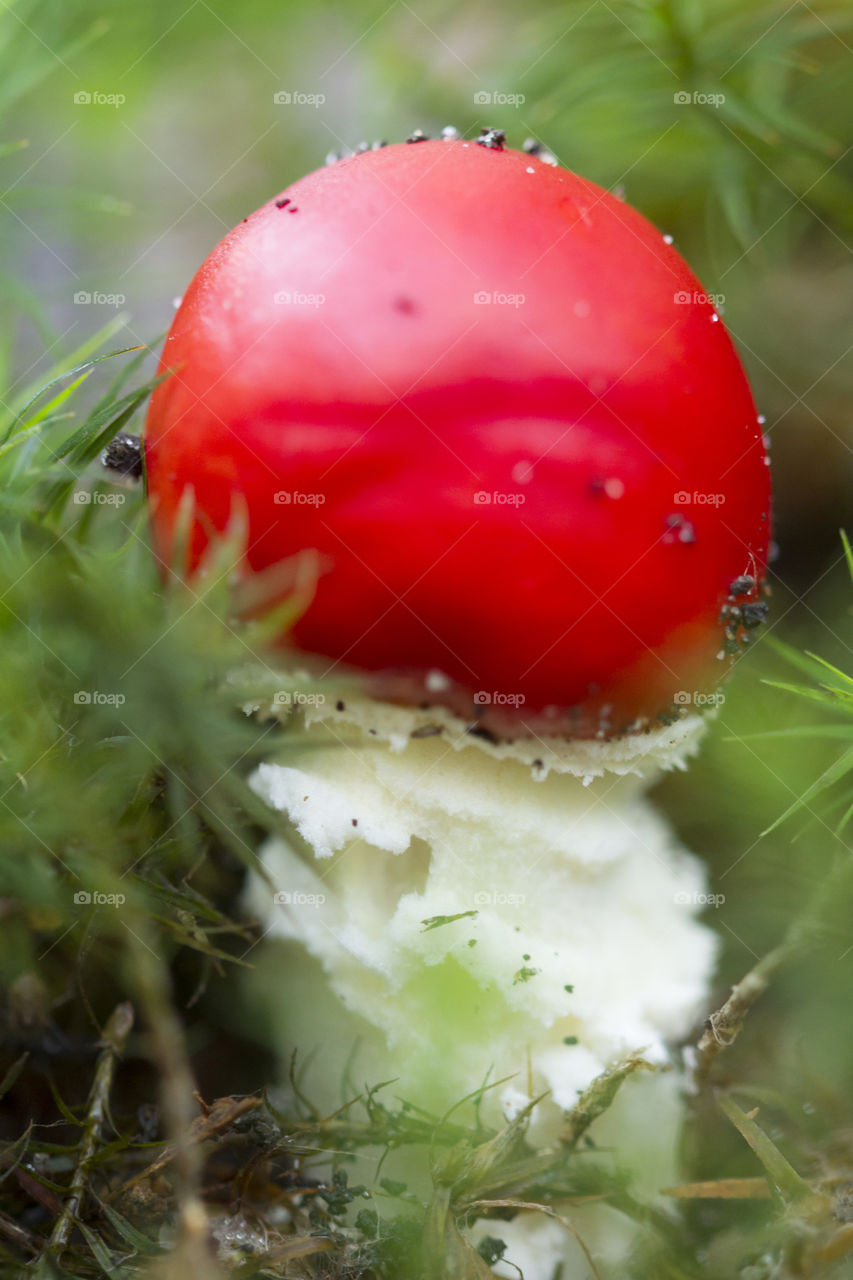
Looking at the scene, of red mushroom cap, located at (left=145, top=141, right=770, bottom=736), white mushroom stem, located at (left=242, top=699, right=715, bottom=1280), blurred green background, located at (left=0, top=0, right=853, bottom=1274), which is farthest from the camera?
blurred green background, located at (left=0, top=0, right=853, bottom=1274)

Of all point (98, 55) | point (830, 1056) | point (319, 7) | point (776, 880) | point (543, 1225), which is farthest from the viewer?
point (319, 7)

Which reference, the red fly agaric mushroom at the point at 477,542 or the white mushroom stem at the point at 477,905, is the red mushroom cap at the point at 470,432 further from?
the white mushroom stem at the point at 477,905

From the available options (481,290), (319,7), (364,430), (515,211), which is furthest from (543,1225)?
(319,7)

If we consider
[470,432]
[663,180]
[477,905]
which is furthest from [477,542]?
[663,180]

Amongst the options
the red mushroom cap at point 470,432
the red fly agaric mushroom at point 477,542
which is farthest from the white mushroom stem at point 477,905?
the red mushroom cap at point 470,432

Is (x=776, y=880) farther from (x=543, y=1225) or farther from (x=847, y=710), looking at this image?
(x=543, y=1225)

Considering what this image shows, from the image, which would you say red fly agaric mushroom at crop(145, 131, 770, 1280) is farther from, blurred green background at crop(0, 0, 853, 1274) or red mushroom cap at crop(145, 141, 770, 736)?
blurred green background at crop(0, 0, 853, 1274)

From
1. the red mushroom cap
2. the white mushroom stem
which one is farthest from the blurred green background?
the red mushroom cap
